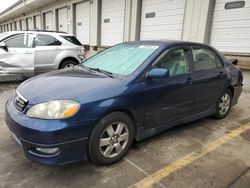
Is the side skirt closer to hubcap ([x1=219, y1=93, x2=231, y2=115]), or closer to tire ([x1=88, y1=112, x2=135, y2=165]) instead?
tire ([x1=88, y1=112, x2=135, y2=165])

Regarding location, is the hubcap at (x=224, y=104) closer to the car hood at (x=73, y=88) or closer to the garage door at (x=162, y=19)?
the car hood at (x=73, y=88)

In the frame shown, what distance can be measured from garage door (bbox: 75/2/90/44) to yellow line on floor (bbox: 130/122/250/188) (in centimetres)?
1191

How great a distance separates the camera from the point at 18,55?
7090 mm

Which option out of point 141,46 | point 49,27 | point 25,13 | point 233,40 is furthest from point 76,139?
point 25,13

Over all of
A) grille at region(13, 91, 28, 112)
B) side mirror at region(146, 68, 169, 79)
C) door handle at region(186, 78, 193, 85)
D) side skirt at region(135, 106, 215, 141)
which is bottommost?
side skirt at region(135, 106, 215, 141)

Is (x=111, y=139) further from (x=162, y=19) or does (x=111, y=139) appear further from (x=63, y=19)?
(x=63, y=19)

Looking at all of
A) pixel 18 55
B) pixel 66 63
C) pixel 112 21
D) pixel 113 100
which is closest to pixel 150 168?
pixel 113 100

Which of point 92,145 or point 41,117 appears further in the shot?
point 92,145

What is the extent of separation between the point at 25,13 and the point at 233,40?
76.3ft

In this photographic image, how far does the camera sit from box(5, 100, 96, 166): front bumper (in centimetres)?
244

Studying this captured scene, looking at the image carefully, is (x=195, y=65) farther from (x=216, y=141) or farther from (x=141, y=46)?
(x=216, y=141)

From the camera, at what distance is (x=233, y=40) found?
7375 millimetres

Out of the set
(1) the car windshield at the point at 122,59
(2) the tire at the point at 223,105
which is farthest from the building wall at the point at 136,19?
(1) the car windshield at the point at 122,59

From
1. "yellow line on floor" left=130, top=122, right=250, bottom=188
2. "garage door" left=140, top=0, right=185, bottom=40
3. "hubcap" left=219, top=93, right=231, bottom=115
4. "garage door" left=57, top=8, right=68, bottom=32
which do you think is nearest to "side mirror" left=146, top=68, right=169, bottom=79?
"yellow line on floor" left=130, top=122, right=250, bottom=188
